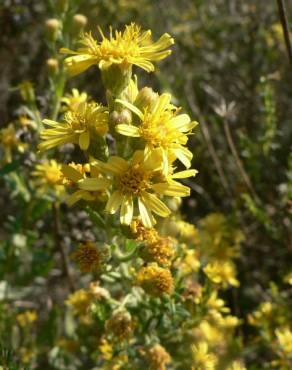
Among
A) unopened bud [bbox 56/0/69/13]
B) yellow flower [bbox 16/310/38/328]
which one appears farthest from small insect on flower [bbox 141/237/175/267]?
unopened bud [bbox 56/0/69/13]

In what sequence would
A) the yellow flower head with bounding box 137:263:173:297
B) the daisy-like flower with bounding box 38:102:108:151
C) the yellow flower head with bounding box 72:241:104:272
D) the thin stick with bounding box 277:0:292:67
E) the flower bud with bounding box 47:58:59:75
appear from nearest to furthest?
the daisy-like flower with bounding box 38:102:108:151 < the yellow flower head with bounding box 72:241:104:272 < the yellow flower head with bounding box 137:263:173:297 < the thin stick with bounding box 277:0:292:67 < the flower bud with bounding box 47:58:59:75

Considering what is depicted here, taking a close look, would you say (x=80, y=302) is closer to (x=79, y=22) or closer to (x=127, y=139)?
(x=127, y=139)

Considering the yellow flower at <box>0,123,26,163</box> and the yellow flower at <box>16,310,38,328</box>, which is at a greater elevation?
the yellow flower at <box>0,123,26,163</box>

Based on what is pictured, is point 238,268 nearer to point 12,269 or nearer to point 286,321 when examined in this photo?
point 286,321

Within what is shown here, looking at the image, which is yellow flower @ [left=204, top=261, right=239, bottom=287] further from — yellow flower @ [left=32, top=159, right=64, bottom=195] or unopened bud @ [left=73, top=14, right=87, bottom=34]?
unopened bud @ [left=73, top=14, right=87, bottom=34]

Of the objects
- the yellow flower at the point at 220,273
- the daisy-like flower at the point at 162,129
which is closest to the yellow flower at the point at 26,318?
the yellow flower at the point at 220,273

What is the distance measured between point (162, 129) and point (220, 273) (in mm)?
1313

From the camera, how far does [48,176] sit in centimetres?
300

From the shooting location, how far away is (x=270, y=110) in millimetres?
3102

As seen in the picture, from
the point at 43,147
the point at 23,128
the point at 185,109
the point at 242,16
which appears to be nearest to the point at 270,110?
the point at 185,109

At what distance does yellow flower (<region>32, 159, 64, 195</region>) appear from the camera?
300 cm

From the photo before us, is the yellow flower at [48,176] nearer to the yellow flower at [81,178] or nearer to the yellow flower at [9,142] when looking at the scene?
the yellow flower at [9,142]

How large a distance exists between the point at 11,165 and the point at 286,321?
1825mm

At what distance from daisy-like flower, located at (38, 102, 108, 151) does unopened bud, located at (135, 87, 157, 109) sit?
0.43 feet
